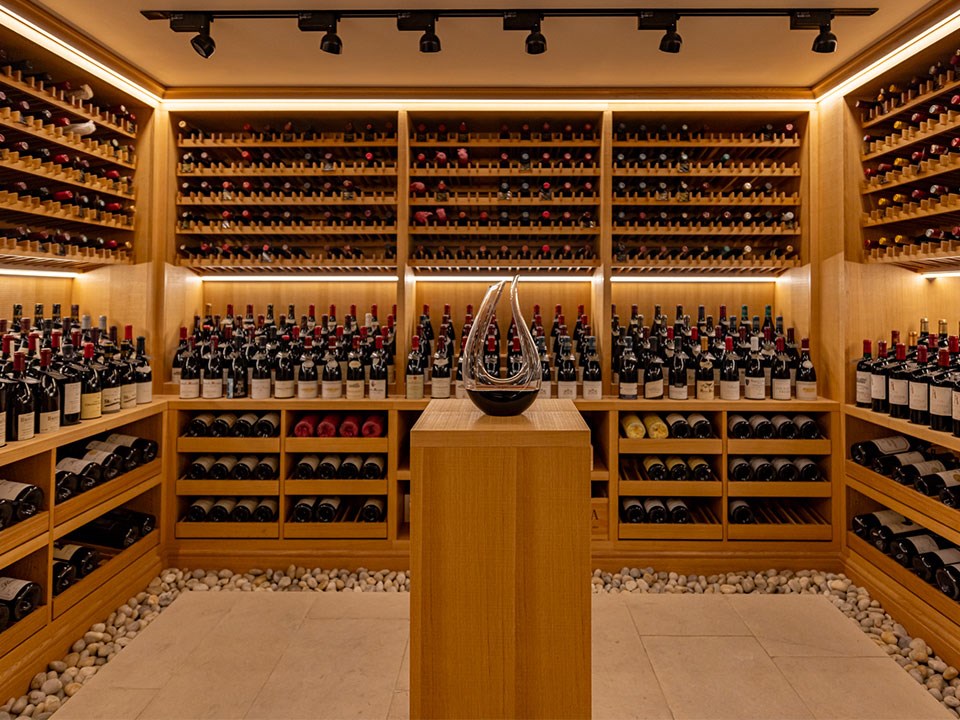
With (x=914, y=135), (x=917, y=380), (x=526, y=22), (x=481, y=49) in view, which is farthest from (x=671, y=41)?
(x=917, y=380)

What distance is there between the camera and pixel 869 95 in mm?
2869

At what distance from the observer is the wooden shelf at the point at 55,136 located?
2.29 metres

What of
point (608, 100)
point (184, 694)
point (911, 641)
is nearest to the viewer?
point (184, 694)

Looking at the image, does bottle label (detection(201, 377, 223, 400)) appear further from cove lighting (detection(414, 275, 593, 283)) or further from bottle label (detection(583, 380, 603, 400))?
bottle label (detection(583, 380, 603, 400))

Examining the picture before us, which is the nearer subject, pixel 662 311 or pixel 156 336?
pixel 156 336

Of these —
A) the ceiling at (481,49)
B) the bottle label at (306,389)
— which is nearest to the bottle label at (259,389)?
the bottle label at (306,389)

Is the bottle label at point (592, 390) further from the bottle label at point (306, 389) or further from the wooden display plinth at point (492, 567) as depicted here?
the wooden display plinth at point (492, 567)

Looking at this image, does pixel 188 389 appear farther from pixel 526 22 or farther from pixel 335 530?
pixel 526 22

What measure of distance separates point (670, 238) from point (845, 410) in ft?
3.92

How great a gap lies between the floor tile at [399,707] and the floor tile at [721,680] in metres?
0.80

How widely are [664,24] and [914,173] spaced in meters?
1.24

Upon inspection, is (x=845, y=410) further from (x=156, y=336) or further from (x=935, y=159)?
(x=156, y=336)

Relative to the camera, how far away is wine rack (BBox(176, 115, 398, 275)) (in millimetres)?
3156

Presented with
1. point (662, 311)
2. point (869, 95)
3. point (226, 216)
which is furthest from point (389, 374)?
point (869, 95)
